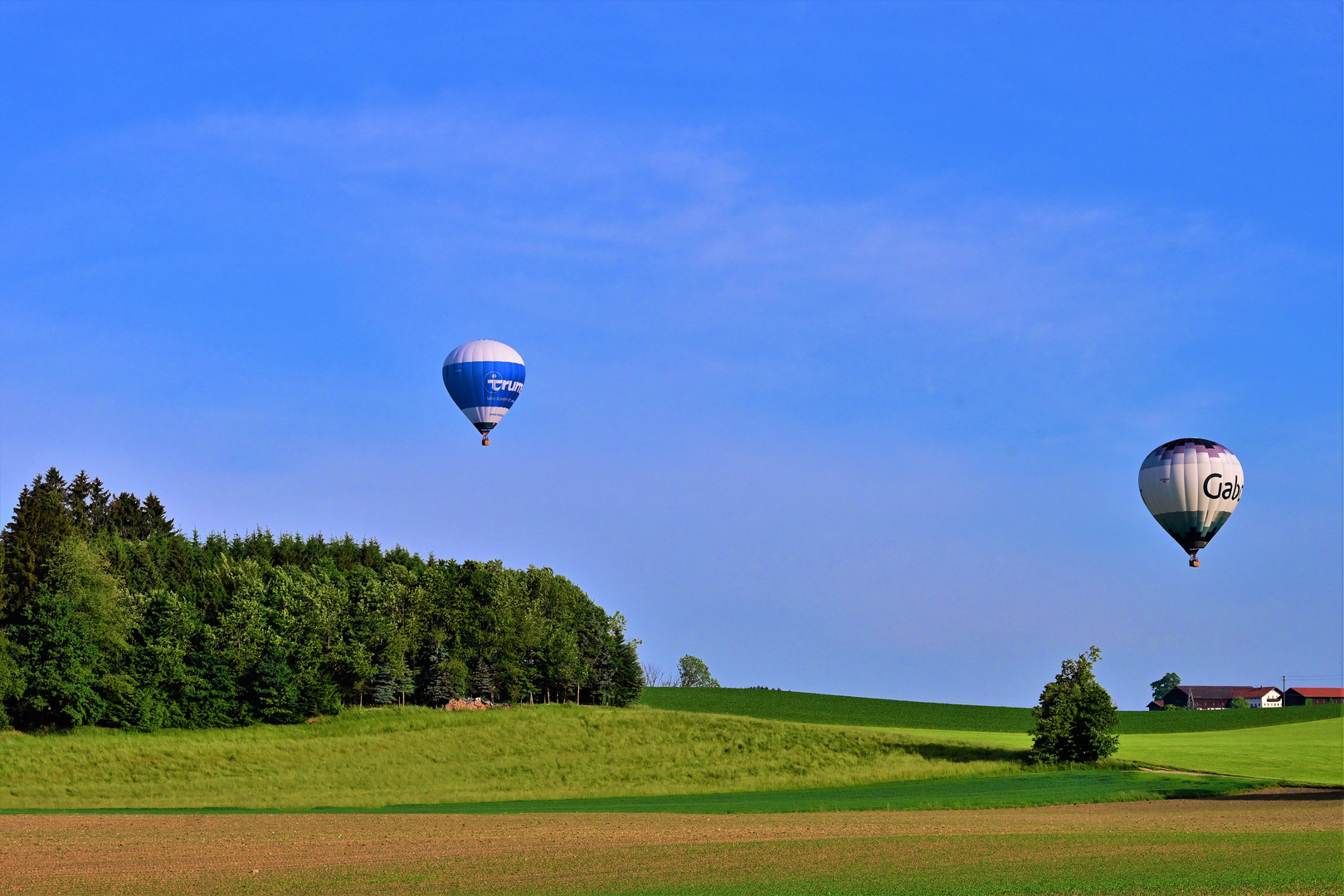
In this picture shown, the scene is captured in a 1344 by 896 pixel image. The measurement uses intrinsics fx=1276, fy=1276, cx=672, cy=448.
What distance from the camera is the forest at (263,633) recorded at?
67.9 meters

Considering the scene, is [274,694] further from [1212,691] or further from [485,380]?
[1212,691]

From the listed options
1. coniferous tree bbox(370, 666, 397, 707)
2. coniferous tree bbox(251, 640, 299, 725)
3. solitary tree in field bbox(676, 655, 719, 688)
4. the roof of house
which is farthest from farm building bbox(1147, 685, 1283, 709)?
coniferous tree bbox(251, 640, 299, 725)

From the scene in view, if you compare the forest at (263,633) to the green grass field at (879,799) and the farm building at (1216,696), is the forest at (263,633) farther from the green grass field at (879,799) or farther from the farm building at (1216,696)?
the farm building at (1216,696)

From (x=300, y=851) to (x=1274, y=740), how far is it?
169ft

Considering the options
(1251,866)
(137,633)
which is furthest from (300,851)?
(137,633)

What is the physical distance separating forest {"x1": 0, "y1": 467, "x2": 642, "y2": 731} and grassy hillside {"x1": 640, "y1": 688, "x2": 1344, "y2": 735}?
556 inches

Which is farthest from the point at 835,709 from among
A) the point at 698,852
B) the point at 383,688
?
the point at 698,852

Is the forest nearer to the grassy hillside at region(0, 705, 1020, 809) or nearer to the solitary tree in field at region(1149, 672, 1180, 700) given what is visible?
the grassy hillside at region(0, 705, 1020, 809)

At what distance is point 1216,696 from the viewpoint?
16412 cm

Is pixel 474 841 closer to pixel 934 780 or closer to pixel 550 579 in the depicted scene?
pixel 934 780

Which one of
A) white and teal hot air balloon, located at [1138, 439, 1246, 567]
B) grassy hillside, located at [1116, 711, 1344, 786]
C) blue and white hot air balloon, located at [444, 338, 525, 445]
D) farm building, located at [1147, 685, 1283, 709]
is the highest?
blue and white hot air balloon, located at [444, 338, 525, 445]

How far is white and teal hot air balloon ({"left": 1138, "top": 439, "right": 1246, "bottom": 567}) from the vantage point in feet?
160

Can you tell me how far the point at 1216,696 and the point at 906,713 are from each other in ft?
285

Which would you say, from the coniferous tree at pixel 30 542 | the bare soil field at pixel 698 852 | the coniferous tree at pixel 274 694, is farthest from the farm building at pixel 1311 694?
the coniferous tree at pixel 30 542
